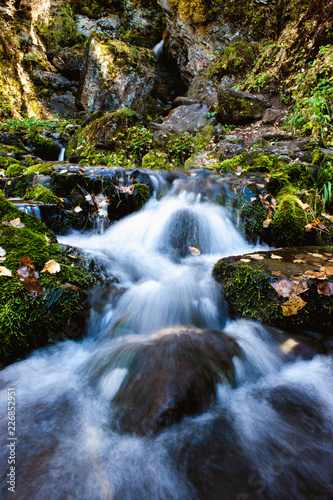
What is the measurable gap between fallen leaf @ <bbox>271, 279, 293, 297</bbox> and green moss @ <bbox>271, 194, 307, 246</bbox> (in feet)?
5.57

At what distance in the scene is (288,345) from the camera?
237cm

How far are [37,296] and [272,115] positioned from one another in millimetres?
9247

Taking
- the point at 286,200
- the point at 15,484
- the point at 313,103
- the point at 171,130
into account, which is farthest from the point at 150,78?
the point at 15,484

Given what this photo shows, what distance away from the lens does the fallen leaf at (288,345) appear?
2.34 m

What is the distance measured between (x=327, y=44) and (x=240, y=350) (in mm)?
9783

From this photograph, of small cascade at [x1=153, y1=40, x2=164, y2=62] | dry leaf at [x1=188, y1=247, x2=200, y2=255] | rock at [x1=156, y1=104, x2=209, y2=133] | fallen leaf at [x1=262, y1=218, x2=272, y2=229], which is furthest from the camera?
small cascade at [x1=153, y1=40, x2=164, y2=62]

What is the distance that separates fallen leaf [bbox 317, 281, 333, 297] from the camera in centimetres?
250

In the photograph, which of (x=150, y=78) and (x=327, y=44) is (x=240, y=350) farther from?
(x=150, y=78)

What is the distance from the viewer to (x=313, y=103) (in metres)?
6.59

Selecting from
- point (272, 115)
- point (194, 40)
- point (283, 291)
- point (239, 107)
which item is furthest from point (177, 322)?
point (194, 40)

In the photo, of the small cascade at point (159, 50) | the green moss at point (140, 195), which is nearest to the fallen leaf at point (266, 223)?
the green moss at point (140, 195)

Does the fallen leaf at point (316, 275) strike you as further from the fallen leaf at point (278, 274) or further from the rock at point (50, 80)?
the rock at point (50, 80)

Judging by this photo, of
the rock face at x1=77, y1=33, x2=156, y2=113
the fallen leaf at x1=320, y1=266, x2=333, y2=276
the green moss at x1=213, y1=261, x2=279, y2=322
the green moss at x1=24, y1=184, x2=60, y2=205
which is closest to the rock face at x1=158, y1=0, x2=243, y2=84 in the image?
the rock face at x1=77, y1=33, x2=156, y2=113

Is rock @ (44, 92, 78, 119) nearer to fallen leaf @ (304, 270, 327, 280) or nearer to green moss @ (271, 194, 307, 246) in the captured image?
green moss @ (271, 194, 307, 246)
